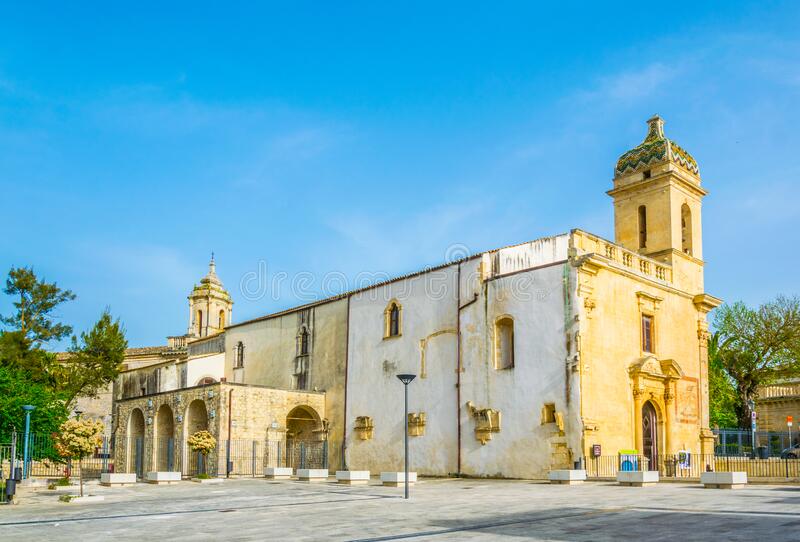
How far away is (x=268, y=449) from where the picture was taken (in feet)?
116

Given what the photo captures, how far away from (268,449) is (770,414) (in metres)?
31.1

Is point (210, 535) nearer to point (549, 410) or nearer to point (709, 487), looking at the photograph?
point (709, 487)

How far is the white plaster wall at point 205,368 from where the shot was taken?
44.1m

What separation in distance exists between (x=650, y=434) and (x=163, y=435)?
80.1 feet

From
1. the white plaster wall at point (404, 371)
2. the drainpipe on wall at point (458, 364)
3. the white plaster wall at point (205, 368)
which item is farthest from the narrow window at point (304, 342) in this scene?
the drainpipe on wall at point (458, 364)

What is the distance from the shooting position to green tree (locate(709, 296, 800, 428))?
49.2m

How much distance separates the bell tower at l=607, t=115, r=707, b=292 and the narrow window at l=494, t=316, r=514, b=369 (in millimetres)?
7340

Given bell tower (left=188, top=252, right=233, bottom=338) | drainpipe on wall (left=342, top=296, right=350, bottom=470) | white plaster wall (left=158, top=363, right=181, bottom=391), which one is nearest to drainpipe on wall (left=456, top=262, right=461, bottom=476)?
drainpipe on wall (left=342, top=296, right=350, bottom=470)

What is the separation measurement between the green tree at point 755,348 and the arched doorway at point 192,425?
3341 centimetres

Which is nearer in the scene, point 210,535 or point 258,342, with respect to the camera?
point 210,535

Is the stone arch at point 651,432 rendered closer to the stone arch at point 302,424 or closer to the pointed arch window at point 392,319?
the pointed arch window at point 392,319

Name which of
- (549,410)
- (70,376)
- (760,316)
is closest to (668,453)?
(549,410)

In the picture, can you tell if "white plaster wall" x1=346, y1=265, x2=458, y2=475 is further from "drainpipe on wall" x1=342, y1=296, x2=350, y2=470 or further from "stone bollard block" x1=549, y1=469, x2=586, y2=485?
"stone bollard block" x1=549, y1=469, x2=586, y2=485

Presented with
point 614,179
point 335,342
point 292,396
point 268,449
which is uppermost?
point 614,179
